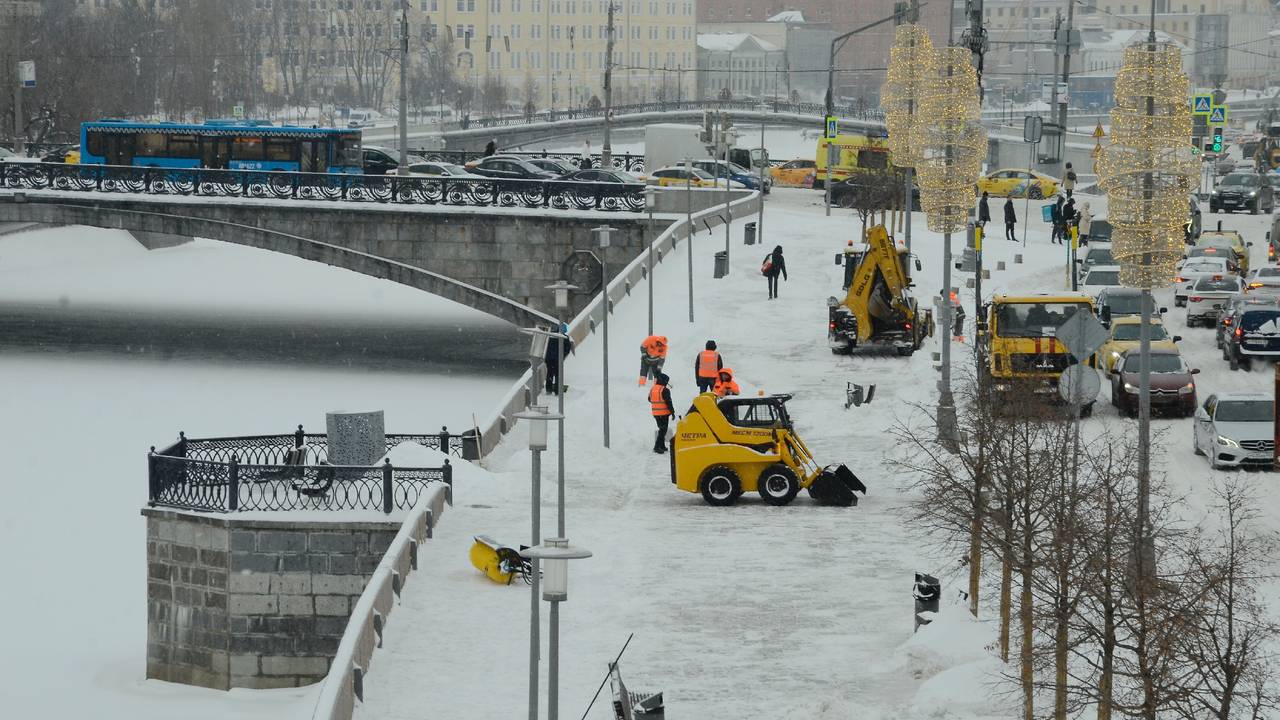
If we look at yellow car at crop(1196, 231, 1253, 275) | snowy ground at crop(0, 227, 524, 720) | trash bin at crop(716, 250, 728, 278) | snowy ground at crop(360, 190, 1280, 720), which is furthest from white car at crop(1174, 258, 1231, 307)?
snowy ground at crop(0, 227, 524, 720)

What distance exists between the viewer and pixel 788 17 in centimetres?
19475

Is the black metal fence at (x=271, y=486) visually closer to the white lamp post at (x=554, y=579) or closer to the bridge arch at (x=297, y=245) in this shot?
the white lamp post at (x=554, y=579)

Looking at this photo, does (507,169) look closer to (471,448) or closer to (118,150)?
(118,150)

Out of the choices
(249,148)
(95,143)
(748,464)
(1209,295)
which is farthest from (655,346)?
(95,143)

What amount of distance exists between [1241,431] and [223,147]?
37.0 metres

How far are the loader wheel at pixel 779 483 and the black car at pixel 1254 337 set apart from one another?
481 inches

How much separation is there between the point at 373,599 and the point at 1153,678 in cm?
829

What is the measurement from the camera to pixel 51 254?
8156cm

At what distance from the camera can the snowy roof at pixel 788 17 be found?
7584 inches

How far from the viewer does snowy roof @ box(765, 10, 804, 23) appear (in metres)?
193

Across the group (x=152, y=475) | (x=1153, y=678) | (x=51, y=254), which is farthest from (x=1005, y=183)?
(x=1153, y=678)

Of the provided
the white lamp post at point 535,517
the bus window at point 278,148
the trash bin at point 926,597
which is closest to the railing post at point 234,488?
the white lamp post at point 535,517

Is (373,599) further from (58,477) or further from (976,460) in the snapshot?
(58,477)

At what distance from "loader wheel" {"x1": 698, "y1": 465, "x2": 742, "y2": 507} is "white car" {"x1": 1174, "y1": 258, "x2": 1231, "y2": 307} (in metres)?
19.2
